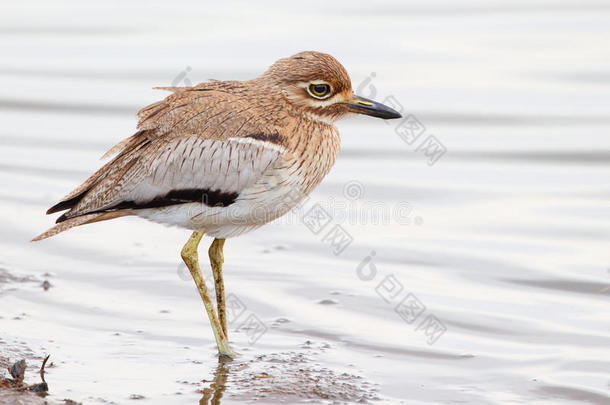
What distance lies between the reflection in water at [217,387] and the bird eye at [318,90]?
6.69 feet

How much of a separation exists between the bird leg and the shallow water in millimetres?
150

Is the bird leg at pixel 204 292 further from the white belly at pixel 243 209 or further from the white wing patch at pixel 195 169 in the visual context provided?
the white wing patch at pixel 195 169

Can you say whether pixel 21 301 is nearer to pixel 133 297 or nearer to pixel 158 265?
pixel 133 297

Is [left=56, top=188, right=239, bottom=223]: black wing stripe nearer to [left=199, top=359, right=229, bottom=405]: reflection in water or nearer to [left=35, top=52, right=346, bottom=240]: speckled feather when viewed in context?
[left=35, top=52, right=346, bottom=240]: speckled feather

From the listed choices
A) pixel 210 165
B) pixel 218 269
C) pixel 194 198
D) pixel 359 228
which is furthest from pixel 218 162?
pixel 359 228

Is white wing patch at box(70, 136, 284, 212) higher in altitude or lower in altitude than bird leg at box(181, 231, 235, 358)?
higher

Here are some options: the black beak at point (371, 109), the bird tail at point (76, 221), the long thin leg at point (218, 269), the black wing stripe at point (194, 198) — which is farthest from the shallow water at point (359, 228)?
Result: the black beak at point (371, 109)

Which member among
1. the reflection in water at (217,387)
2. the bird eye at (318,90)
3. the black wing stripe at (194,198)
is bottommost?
the reflection in water at (217,387)

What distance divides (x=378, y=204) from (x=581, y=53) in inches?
237

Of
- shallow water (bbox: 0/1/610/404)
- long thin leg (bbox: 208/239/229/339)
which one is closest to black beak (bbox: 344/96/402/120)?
long thin leg (bbox: 208/239/229/339)

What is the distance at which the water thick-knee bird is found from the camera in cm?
804

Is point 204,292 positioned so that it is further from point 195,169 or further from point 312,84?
point 312,84

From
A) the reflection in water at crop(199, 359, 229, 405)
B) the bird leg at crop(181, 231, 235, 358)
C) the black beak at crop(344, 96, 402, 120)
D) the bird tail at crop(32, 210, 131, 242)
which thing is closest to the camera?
the reflection in water at crop(199, 359, 229, 405)

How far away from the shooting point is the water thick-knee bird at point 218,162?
8.04 meters
